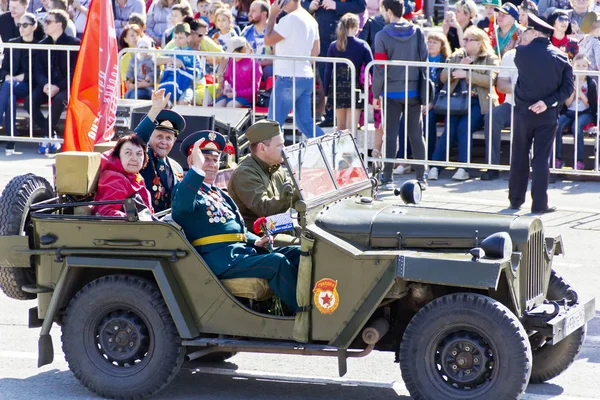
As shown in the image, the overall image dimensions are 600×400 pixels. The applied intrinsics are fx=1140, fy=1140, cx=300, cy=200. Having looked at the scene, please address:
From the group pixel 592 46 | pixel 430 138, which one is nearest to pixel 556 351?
pixel 430 138

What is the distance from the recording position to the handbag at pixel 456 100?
41.5ft


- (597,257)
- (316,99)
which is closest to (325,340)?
(597,257)

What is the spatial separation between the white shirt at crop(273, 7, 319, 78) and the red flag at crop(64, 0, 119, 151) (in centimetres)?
243

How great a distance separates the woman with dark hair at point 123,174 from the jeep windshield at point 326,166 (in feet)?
2.96

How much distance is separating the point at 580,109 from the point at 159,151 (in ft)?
21.7

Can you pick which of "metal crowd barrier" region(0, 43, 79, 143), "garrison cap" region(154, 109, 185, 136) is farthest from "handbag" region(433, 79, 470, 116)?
"garrison cap" region(154, 109, 185, 136)

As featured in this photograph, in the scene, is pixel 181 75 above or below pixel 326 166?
above

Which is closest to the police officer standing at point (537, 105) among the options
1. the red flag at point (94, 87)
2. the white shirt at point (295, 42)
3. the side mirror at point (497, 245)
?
the white shirt at point (295, 42)

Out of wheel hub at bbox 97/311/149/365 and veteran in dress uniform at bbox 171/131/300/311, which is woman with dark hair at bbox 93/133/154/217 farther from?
wheel hub at bbox 97/311/149/365

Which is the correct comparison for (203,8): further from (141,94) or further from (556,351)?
(556,351)

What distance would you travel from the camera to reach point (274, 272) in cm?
607

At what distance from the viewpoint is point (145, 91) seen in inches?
545

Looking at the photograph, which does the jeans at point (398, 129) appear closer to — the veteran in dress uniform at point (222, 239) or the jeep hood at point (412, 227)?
the veteran in dress uniform at point (222, 239)

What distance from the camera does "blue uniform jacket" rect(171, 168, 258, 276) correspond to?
6.12m
